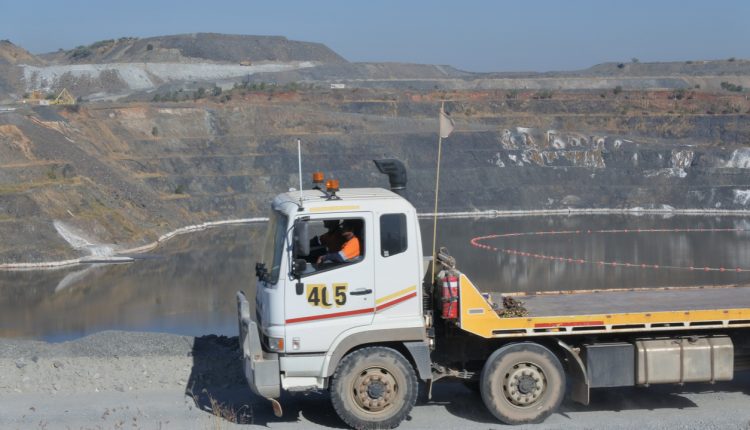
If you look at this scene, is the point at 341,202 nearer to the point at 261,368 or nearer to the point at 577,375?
the point at 261,368

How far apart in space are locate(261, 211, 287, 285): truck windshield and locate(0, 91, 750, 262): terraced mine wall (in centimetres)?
3588

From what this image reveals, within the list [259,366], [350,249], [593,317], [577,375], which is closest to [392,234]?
[350,249]

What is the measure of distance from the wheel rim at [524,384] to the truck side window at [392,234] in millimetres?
2089

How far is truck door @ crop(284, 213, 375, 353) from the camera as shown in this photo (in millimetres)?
11789

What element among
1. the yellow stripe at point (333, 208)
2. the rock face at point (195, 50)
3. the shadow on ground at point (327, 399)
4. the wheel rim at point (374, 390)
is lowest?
the shadow on ground at point (327, 399)

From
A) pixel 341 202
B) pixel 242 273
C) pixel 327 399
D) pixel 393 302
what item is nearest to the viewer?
pixel 393 302

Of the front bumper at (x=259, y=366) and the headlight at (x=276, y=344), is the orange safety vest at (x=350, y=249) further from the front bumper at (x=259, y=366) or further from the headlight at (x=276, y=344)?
the front bumper at (x=259, y=366)

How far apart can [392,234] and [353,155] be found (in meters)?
59.4

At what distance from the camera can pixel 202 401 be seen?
1382 centimetres

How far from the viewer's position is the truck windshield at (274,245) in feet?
39.0

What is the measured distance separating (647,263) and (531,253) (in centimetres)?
548

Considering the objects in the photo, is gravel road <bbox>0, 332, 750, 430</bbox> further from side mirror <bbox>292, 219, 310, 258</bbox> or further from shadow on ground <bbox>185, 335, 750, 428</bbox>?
side mirror <bbox>292, 219, 310, 258</bbox>

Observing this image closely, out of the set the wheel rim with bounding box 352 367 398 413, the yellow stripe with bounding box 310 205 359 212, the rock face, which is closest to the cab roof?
the yellow stripe with bounding box 310 205 359 212

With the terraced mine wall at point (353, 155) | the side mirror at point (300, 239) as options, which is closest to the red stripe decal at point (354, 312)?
the side mirror at point (300, 239)
